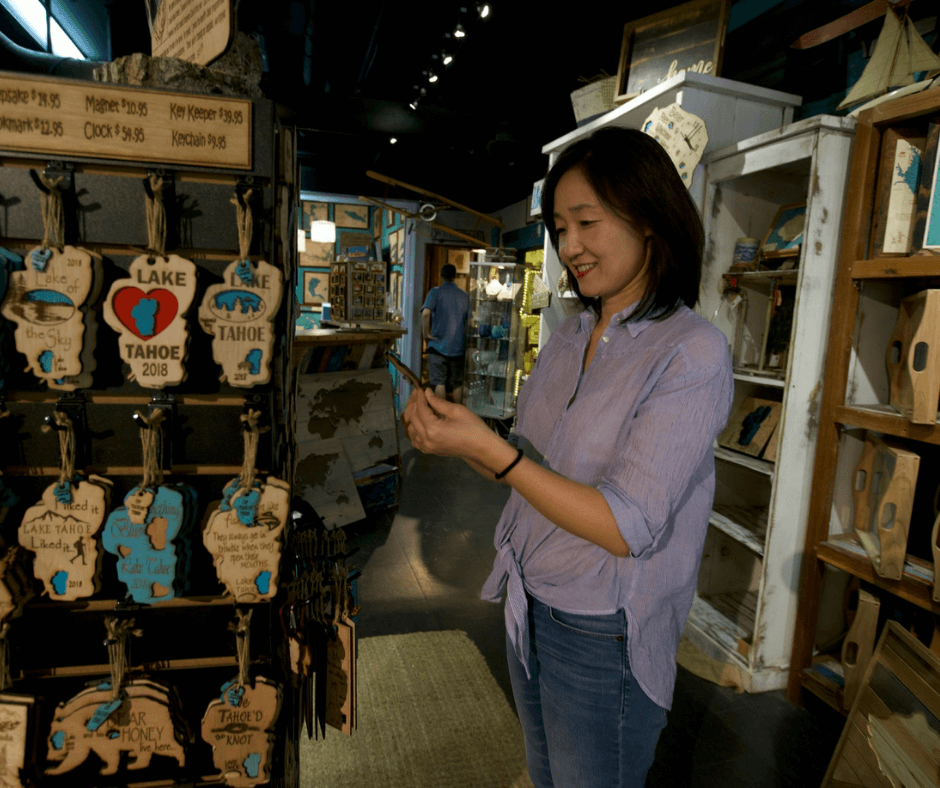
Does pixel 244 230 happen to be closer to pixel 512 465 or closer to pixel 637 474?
pixel 512 465

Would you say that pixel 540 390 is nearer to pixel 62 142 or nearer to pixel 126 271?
pixel 126 271

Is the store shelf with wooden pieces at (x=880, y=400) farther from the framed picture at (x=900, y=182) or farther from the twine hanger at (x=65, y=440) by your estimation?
the twine hanger at (x=65, y=440)

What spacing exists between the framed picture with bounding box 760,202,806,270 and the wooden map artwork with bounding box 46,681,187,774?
2584 millimetres

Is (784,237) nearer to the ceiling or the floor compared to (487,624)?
nearer to the ceiling

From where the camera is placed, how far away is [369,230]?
955 centimetres

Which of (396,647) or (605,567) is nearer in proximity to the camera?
(605,567)

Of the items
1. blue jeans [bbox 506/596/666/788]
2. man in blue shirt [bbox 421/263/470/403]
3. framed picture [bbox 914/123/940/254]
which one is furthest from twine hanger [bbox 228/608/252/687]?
man in blue shirt [bbox 421/263/470/403]

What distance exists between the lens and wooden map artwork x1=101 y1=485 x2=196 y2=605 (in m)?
1.05

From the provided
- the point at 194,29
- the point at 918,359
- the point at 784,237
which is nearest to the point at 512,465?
the point at 194,29

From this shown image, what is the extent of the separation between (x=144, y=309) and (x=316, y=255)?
851cm

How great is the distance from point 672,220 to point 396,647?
2.31m

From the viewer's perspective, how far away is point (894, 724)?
147cm

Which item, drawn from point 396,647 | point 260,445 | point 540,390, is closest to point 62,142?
point 260,445

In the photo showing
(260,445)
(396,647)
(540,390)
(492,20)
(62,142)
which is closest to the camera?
(62,142)
